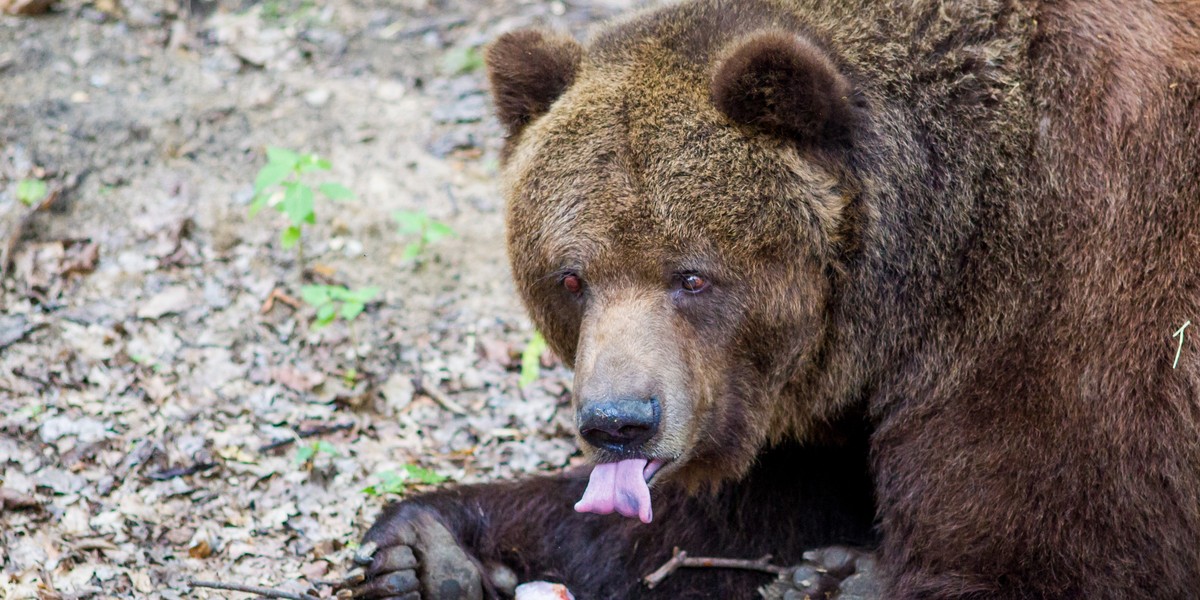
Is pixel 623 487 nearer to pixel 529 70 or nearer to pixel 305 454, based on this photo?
pixel 529 70

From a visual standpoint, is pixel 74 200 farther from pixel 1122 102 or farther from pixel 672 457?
pixel 1122 102

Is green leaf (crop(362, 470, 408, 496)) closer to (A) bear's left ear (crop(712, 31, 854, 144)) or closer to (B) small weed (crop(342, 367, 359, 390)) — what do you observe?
(B) small weed (crop(342, 367, 359, 390))

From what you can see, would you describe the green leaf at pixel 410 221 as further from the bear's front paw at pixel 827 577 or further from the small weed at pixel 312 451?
the bear's front paw at pixel 827 577

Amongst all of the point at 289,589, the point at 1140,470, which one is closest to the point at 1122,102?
the point at 1140,470

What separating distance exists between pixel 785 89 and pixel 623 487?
1824 millimetres

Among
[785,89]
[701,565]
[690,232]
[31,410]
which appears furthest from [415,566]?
[785,89]

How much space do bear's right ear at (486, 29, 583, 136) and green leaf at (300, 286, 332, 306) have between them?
2513 millimetres

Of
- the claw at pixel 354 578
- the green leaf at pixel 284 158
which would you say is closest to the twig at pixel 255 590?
the claw at pixel 354 578

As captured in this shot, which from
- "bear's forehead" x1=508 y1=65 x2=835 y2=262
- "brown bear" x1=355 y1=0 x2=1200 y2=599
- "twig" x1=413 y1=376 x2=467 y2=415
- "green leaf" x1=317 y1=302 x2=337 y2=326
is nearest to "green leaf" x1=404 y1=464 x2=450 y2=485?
"twig" x1=413 y1=376 x2=467 y2=415

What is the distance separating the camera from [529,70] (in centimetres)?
562

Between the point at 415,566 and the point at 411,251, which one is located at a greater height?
the point at 411,251

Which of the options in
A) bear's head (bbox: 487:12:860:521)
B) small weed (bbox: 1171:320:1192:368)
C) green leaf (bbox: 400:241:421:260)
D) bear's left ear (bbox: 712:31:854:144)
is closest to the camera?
small weed (bbox: 1171:320:1192:368)

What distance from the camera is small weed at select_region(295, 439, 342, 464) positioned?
7.09 meters

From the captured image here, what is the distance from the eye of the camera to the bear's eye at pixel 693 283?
5039mm
